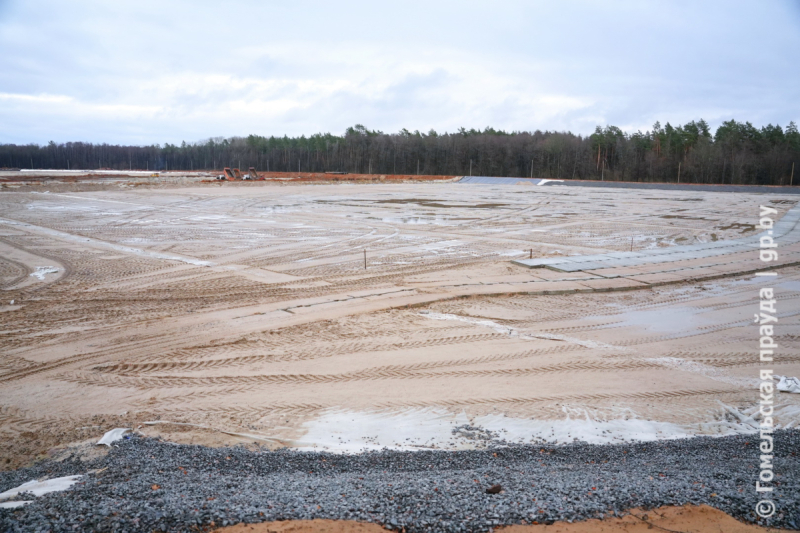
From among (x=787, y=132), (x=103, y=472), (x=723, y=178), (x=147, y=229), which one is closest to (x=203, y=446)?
(x=103, y=472)

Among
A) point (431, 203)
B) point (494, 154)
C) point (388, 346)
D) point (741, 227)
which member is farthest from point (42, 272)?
point (494, 154)

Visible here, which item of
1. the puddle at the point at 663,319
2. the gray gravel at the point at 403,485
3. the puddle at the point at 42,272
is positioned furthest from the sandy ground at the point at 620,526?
the puddle at the point at 42,272

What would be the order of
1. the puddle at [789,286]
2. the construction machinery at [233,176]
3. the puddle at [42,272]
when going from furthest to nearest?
1. the construction machinery at [233,176]
2. the puddle at [42,272]
3. the puddle at [789,286]

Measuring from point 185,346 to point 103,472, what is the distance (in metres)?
3.85

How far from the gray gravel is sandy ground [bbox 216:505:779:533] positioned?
0.08 meters

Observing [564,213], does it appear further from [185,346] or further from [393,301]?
[185,346]

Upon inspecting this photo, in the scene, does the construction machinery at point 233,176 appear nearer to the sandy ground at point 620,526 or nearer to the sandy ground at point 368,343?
the sandy ground at point 368,343

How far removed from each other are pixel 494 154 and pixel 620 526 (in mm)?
88435

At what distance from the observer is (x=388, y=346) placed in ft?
28.0

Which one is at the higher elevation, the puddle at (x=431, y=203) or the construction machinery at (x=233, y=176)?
the construction machinery at (x=233, y=176)

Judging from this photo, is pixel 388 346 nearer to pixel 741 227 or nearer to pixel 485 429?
pixel 485 429

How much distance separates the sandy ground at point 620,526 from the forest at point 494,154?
7227 cm

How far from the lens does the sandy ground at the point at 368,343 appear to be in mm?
6160

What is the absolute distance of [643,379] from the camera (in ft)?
24.2
